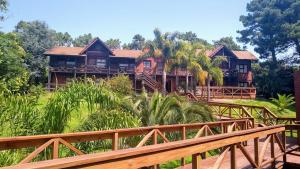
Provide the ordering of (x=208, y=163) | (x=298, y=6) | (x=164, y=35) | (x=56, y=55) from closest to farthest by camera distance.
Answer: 1. (x=208, y=163)
2. (x=164, y=35)
3. (x=56, y=55)
4. (x=298, y=6)

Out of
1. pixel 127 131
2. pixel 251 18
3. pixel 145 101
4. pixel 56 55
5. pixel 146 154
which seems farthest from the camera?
pixel 251 18

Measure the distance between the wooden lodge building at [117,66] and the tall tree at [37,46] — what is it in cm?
247

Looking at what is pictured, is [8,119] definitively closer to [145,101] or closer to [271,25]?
[145,101]

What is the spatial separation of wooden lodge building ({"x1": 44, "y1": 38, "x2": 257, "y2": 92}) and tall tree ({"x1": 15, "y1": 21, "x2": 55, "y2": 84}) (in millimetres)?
2466

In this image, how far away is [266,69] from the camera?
38.8 meters

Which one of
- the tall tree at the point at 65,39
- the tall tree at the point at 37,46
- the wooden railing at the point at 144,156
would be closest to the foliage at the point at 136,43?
the tall tree at the point at 65,39

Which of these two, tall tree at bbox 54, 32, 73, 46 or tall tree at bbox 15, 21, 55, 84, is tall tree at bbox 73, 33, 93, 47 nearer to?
tall tree at bbox 54, 32, 73, 46

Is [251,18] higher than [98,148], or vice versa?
[251,18]

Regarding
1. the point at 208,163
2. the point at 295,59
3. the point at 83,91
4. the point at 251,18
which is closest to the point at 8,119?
the point at 83,91

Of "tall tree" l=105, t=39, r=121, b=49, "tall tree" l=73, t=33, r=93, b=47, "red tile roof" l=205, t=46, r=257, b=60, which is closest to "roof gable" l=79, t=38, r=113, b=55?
"red tile roof" l=205, t=46, r=257, b=60

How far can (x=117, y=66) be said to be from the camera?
39125mm

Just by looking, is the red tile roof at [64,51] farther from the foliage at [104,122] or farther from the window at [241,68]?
the foliage at [104,122]

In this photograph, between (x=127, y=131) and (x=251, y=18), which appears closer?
(x=127, y=131)

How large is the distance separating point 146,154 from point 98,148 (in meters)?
5.44
